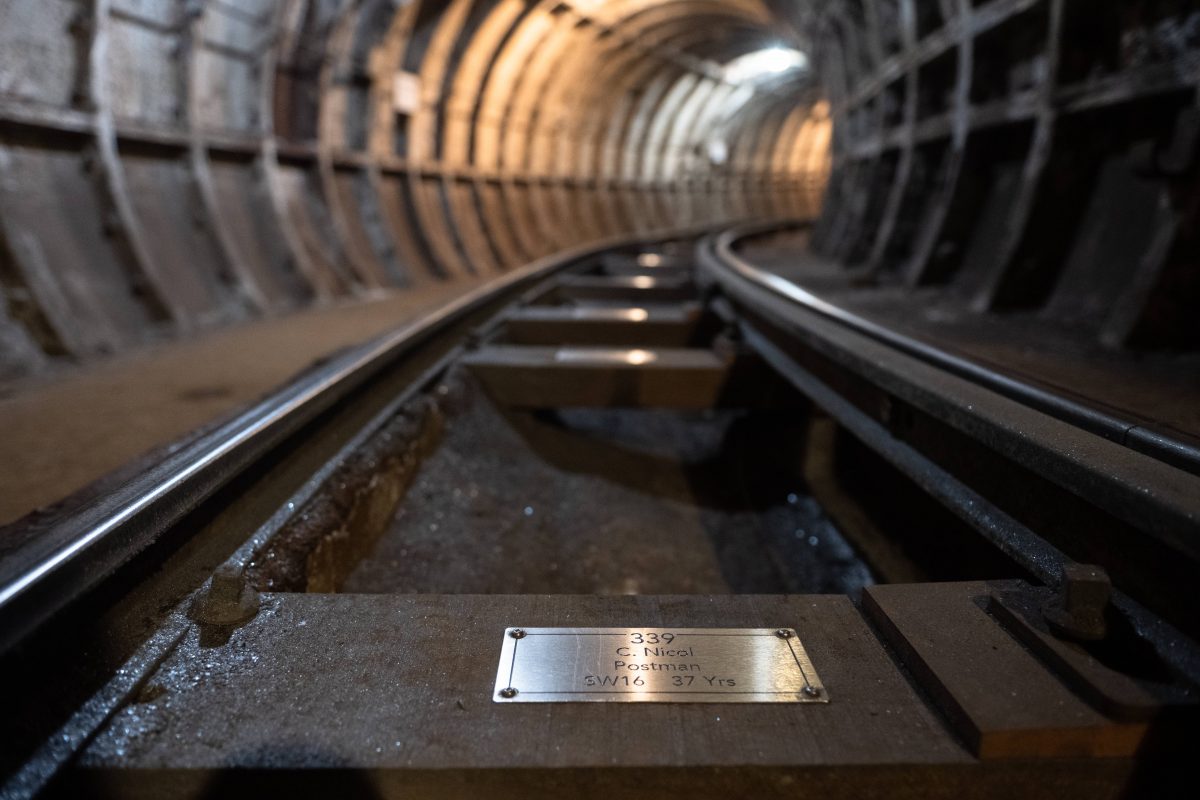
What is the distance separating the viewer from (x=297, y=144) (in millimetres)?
8102

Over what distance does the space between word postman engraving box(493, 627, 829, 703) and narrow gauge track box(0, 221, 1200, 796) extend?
0.05 m

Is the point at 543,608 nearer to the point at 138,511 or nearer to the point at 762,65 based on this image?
the point at 138,511

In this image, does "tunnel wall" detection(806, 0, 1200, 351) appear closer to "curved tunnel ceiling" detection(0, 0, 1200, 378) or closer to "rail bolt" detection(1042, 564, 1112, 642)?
"curved tunnel ceiling" detection(0, 0, 1200, 378)

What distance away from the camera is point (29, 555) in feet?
4.37

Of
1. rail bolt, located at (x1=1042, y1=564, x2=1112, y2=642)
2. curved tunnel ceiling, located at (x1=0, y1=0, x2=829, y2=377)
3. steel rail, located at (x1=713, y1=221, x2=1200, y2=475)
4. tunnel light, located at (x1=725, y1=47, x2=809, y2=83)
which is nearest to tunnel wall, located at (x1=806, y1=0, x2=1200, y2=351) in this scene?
steel rail, located at (x1=713, y1=221, x2=1200, y2=475)

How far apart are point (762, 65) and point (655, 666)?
20.7 m

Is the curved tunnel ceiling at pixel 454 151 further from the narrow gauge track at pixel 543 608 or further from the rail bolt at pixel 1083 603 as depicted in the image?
the rail bolt at pixel 1083 603

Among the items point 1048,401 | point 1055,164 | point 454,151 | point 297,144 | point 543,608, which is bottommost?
point 543,608

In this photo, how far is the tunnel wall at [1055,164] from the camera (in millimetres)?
3172

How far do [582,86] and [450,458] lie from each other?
1338 centimetres

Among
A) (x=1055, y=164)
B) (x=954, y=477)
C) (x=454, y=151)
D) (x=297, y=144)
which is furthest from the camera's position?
(x=454, y=151)

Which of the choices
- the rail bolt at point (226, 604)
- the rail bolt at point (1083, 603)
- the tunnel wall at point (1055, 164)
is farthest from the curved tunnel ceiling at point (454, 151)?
the rail bolt at point (226, 604)

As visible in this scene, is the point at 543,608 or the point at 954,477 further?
the point at 954,477

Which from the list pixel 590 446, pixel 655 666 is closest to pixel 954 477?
pixel 655 666
